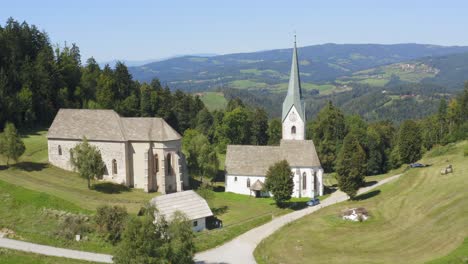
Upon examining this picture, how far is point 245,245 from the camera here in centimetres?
4409

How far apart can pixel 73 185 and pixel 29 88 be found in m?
27.6

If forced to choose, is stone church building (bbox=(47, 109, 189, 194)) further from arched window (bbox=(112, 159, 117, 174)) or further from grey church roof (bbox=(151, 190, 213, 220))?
grey church roof (bbox=(151, 190, 213, 220))

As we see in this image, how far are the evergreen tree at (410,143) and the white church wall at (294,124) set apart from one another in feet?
64.3

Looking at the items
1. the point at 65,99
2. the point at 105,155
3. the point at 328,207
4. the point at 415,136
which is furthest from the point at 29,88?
the point at 415,136

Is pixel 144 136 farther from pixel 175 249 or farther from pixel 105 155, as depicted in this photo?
pixel 175 249

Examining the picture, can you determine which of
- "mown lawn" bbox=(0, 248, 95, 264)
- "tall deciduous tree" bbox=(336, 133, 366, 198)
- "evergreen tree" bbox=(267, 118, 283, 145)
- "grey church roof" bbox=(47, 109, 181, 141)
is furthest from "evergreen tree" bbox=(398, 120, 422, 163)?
"mown lawn" bbox=(0, 248, 95, 264)

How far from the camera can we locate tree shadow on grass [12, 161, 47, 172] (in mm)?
58875

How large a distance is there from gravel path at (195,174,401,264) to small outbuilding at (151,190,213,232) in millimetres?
4367

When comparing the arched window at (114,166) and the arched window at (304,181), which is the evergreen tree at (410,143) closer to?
the arched window at (304,181)

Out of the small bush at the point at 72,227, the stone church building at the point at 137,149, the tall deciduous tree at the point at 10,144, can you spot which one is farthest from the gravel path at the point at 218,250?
the tall deciduous tree at the point at 10,144

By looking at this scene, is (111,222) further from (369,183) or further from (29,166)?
(369,183)

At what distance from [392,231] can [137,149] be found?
31.8 metres

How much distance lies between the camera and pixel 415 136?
78.2 m

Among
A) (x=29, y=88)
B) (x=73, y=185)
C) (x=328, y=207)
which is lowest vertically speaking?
(x=328, y=207)
